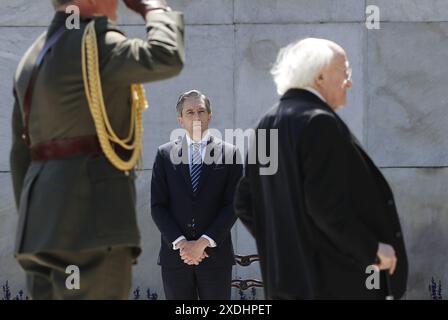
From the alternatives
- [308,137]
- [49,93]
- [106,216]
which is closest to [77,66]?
[49,93]

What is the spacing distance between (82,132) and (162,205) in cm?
247

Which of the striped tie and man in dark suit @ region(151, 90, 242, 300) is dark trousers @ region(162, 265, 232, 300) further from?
the striped tie

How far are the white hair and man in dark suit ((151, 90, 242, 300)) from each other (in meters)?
1.97

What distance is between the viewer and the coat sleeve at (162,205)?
6.47m

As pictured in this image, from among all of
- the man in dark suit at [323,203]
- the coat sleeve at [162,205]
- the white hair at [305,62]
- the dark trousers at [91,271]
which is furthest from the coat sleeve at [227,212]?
the dark trousers at [91,271]

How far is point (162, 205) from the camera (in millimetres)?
A: 6605

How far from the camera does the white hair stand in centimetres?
452

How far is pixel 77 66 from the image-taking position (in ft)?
13.6

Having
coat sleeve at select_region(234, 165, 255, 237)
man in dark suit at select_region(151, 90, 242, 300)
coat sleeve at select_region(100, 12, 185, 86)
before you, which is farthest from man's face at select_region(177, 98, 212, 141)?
coat sleeve at select_region(100, 12, 185, 86)

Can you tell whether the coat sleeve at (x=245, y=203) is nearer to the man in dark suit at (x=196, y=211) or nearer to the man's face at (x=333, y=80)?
the man's face at (x=333, y=80)

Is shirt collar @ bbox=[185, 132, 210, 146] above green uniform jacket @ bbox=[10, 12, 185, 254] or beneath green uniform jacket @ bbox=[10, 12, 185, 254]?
above
